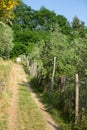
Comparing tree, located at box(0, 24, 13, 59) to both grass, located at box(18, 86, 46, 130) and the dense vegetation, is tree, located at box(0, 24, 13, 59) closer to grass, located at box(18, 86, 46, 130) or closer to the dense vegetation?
the dense vegetation

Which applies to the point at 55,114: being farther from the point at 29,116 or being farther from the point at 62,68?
the point at 62,68

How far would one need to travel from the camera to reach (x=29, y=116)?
16516 millimetres

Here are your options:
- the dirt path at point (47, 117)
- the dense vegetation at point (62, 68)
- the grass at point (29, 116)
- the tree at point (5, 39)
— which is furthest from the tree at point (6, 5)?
the tree at point (5, 39)

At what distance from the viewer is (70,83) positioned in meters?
18.0

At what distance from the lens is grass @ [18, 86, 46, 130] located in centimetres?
1469

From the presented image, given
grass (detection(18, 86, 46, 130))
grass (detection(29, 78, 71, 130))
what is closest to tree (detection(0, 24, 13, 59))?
grass (detection(29, 78, 71, 130))

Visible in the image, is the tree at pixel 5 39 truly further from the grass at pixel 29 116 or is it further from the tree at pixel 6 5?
the grass at pixel 29 116

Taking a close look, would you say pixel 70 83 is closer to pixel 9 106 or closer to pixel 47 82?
pixel 9 106

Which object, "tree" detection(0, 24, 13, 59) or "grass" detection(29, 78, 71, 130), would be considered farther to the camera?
"tree" detection(0, 24, 13, 59)

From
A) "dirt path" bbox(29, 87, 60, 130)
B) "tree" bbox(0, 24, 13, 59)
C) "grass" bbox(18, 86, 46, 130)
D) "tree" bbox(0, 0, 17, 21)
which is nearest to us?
"grass" bbox(18, 86, 46, 130)

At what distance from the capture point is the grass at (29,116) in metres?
14.7

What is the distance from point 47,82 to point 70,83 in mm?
7937

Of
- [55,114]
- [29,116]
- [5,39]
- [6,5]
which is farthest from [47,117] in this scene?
[5,39]

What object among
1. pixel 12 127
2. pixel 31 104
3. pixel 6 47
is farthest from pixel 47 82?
pixel 6 47
